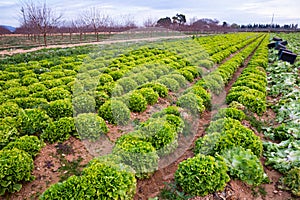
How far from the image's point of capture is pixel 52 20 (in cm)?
3700

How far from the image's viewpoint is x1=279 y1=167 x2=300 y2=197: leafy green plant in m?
4.61

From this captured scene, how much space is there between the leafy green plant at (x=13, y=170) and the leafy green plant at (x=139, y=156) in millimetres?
1773

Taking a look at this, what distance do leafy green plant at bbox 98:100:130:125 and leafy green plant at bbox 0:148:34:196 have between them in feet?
9.41

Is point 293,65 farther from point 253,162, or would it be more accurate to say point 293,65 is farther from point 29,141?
point 29,141

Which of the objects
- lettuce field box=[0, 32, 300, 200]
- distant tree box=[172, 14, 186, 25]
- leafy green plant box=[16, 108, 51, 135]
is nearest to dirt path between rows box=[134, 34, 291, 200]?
lettuce field box=[0, 32, 300, 200]

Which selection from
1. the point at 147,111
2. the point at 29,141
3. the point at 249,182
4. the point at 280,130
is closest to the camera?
the point at 249,182

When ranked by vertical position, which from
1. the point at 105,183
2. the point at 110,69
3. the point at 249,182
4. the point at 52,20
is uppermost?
the point at 52,20

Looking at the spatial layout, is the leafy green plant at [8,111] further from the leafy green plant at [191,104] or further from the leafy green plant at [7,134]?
the leafy green plant at [191,104]

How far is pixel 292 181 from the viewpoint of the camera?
4742 millimetres

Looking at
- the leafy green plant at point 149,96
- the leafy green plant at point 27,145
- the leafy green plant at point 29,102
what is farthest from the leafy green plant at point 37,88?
the leafy green plant at point 27,145

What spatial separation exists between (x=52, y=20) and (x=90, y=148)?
37011 mm

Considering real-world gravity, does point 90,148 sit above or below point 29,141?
below

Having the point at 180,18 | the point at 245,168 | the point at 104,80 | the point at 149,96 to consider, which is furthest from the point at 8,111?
the point at 180,18

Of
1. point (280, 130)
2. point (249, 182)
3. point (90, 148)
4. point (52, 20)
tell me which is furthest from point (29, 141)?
point (52, 20)
